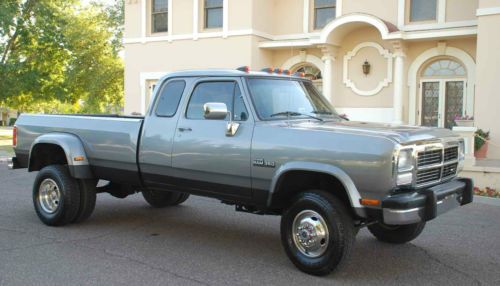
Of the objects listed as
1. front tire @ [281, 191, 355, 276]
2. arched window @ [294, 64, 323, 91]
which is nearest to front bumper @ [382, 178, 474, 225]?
front tire @ [281, 191, 355, 276]

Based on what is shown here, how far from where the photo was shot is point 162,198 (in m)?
8.53

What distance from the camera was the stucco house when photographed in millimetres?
15086

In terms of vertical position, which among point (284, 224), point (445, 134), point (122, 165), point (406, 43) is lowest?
point (284, 224)

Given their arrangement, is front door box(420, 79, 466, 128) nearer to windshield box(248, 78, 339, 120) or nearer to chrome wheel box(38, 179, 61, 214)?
windshield box(248, 78, 339, 120)

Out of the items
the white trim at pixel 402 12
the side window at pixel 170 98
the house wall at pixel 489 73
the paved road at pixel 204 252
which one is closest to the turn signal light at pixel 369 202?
the paved road at pixel 204 252

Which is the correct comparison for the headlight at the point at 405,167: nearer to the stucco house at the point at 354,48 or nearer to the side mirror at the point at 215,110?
the side mirror at the point at 215,110

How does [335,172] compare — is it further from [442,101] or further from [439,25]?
[439,25]

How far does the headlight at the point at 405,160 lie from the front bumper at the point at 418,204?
230 mm

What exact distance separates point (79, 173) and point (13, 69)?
18.1 meters

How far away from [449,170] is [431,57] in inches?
433

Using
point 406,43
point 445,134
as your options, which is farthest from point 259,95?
point 406,43

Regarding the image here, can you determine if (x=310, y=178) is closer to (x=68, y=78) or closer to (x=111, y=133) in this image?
(x=111, y=133)

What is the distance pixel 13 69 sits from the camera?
23.0 metres

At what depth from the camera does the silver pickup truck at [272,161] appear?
193 inches
